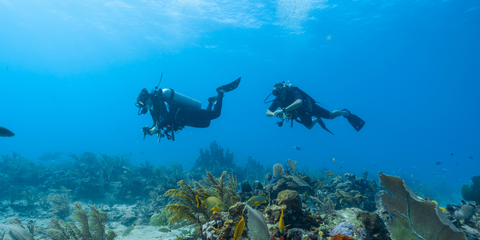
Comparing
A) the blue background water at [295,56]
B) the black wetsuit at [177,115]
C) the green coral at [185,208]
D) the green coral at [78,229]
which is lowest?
the green coral at [78,229]

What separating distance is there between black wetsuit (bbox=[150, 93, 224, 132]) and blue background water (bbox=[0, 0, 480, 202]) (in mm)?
8781

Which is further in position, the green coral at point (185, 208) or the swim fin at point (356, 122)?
the swim fin at point (356, 122)

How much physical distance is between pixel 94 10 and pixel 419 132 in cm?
16932

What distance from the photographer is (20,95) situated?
149250 millimetres

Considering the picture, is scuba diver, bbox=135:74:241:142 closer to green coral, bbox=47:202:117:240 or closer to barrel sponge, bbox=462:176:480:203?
green coral, bbox=47:202:117:240

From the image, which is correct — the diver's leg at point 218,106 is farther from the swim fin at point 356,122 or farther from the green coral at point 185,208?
the green coral at point 185,208

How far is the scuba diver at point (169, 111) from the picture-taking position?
7398 millimetres

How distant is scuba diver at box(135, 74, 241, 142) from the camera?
24.3ft

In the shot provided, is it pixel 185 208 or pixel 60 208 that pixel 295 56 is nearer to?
pixel 60 208

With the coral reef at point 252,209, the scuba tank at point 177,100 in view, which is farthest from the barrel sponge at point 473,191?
the scuba tank at point 177,100

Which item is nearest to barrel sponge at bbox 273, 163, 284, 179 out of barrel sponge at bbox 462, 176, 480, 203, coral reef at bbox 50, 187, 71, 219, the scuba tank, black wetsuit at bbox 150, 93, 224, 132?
black wetsuit at bbox 150, 93, 224, 132

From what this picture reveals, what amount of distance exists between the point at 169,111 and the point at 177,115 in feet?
1.56

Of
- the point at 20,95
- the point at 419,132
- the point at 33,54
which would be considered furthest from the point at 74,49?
the point at 419,132

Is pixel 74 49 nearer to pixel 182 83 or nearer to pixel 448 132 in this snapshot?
pixel 182 83
